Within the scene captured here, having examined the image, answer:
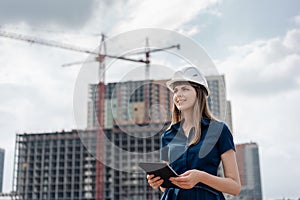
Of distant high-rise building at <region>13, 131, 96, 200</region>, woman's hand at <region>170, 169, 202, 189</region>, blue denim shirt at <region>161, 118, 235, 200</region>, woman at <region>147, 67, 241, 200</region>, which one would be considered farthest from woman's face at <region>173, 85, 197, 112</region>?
distant high-rise building at <region>13, 131, 96, 200</region>

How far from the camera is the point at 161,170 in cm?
182

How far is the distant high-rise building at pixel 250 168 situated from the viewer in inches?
2334

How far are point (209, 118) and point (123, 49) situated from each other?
96cm

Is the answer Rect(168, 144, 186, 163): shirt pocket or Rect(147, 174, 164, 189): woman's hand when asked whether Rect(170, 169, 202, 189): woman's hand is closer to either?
Rect(147, 174, 164, 189): woman's hand

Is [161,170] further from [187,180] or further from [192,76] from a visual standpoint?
[192,76]

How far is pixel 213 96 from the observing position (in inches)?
102

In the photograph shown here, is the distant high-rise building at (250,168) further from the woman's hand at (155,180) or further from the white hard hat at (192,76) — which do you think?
the woman's hand at (155,180)

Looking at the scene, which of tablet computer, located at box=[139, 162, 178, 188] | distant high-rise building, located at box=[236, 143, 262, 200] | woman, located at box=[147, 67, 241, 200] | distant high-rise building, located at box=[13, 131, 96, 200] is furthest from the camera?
distant high-rise building, located at box=[236, 143, 262, 200]

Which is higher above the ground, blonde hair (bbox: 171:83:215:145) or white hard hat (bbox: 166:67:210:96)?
white hard hat (bbox: 166:67:210:96)

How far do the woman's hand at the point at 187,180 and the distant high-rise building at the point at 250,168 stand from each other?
5818 centimetres

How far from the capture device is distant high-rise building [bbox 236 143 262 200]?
59281 mm

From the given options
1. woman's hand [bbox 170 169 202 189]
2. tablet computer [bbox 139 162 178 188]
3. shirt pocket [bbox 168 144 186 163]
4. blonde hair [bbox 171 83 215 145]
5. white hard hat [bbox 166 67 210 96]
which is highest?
white hard hat [bbox 166 67 210 96]

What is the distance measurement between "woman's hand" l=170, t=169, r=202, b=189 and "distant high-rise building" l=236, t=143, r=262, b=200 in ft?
191

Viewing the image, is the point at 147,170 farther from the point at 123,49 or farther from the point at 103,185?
the point at 103,185
